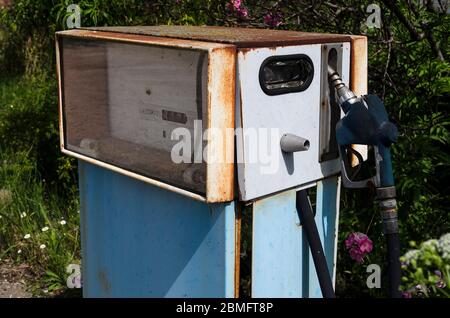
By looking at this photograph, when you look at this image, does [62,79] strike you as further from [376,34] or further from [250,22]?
[376,34]

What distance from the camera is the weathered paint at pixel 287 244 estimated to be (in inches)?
81.2

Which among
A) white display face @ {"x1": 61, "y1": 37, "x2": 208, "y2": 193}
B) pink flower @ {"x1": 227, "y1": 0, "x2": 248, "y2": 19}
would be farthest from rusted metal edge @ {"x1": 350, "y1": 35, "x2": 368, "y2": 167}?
pink flower @ {"x1": 227, "y1": 0, "x2": 248, "y2": 19}

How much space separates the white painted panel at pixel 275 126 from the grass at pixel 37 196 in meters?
1.83

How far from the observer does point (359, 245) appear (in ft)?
8.70

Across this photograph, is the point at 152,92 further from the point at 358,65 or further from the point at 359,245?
the point at 359,245

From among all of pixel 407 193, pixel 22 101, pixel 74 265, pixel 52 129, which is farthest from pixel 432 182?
pixel 22 101

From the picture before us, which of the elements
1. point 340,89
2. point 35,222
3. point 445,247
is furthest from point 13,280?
point 445,247

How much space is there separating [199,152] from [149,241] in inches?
18.3

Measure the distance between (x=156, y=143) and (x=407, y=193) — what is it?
3.75 feet

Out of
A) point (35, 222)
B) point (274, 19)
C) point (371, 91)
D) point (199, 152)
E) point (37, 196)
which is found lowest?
point (35, 222)

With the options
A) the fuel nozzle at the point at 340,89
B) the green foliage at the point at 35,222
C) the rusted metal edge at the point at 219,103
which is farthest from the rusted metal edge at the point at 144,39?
the green foliage at the point at 35,222

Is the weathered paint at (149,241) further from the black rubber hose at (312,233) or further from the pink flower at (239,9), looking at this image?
the pink flower at (239,9)

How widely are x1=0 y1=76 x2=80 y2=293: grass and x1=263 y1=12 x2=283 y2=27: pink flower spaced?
1554 millimetres

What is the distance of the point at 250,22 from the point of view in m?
3.43
